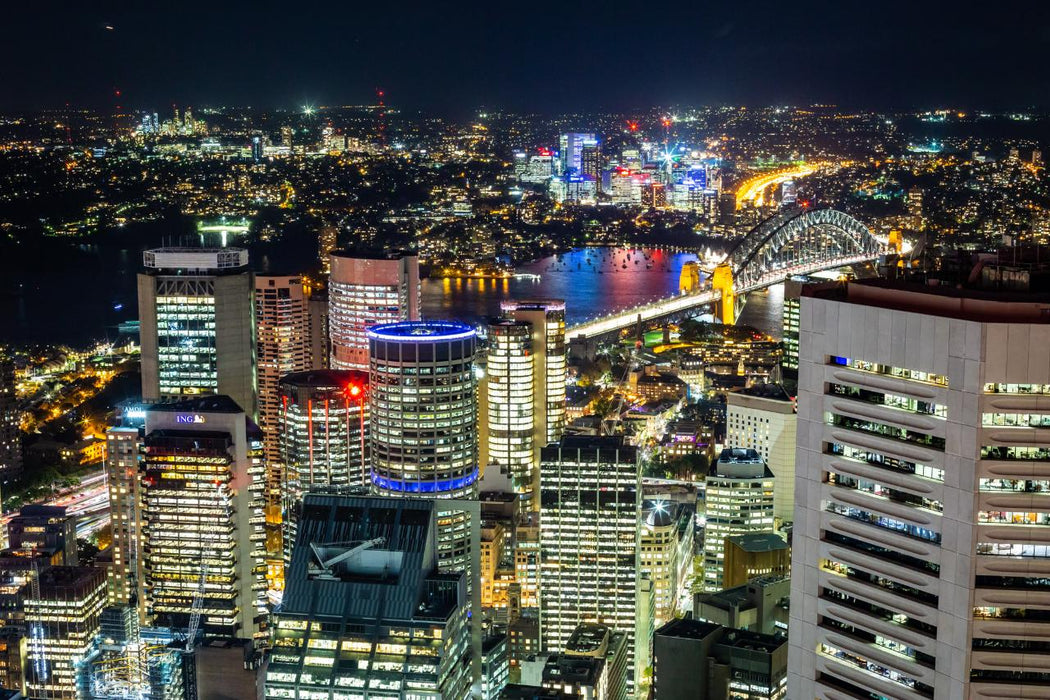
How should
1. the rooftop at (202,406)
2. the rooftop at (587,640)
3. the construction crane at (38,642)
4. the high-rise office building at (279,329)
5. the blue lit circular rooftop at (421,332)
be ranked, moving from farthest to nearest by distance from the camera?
the high-rise office building at (279,329)
the blue lit circular rooftop at (421,332)
the rooftop at (202,406)
the construction crane at (38,642)
the rooftop at (587,640)

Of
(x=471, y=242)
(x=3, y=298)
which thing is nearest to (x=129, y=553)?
(x=3, y=298)

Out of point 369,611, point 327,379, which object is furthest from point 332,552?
point 327,379

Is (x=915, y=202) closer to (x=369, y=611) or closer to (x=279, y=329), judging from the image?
(x=279, y=329)

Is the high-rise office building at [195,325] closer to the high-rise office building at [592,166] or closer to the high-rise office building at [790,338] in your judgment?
the high-rise office building at [790,338]

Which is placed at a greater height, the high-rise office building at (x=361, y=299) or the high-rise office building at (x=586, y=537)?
the high-rise office building at (x=361, y=299)

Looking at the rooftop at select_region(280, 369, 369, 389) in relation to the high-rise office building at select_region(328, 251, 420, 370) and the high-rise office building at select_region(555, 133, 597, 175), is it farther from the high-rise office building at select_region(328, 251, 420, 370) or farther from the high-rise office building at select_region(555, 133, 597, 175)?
the high-rise office building at select_region(555, 133, 597, 175)

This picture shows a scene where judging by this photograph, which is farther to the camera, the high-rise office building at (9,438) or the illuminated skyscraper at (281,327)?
the illuminated skyscraper at (281,327)

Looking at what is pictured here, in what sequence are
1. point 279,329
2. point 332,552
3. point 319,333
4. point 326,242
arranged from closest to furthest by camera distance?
point 332,552 < point 279,329 < point 319,333 < point 326,242

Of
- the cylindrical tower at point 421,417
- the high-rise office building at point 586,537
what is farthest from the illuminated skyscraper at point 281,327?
the high-rise office building at point 586,537
